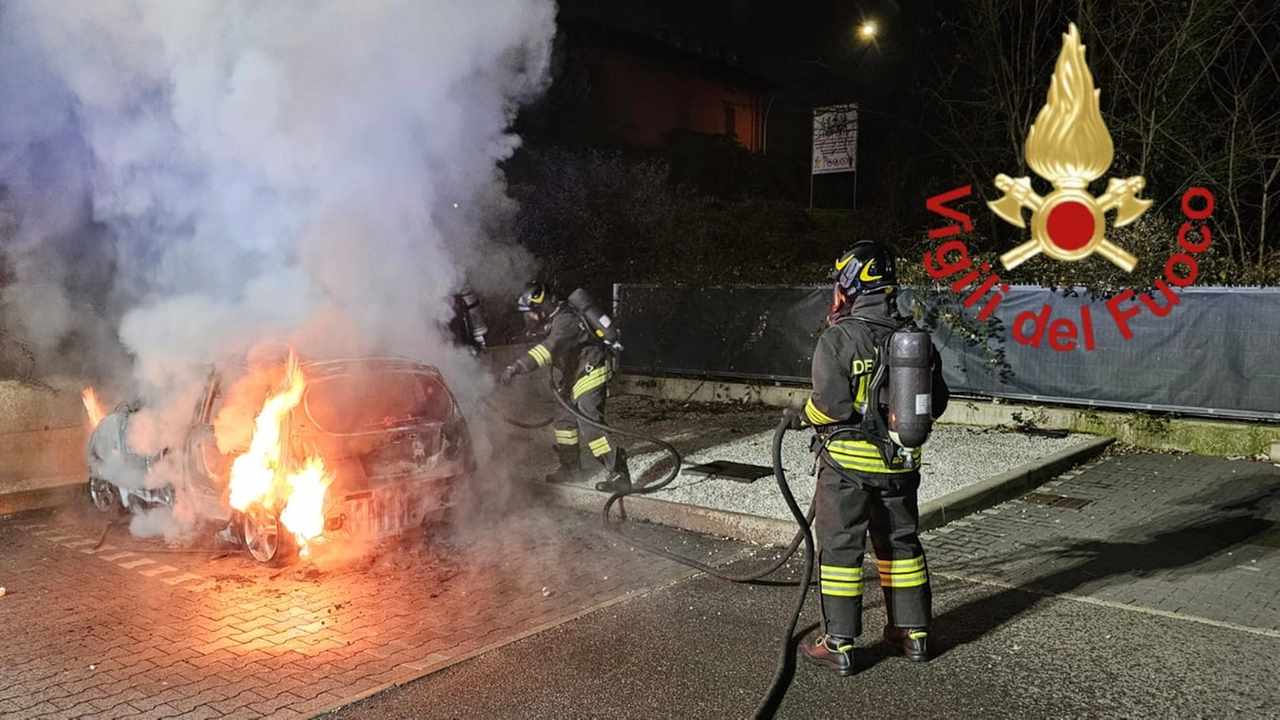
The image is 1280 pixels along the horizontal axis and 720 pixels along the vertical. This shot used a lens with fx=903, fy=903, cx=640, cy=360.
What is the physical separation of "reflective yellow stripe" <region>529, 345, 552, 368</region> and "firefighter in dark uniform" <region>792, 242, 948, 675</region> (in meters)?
3.53

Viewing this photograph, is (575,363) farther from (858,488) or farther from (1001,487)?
(858,488)

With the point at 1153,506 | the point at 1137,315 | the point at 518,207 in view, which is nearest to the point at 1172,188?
the point at 1137,315

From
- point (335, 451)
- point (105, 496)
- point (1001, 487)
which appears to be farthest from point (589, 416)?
point (105, 496)

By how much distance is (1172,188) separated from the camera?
11.5 m

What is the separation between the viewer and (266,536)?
5.87m

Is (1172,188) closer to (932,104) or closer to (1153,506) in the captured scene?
(932,104)

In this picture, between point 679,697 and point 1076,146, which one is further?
point 1076,146

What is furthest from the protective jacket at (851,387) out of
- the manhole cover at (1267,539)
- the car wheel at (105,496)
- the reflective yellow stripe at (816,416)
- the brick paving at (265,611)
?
the car wheel at (105,496)

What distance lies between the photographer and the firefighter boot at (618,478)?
7488mm

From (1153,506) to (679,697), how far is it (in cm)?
499

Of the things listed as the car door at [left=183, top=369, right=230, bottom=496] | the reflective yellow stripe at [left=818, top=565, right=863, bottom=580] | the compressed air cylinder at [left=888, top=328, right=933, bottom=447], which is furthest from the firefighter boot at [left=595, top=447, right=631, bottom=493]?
the compressed air cylinder at [left=888, top=328, right=933, bottom=447]

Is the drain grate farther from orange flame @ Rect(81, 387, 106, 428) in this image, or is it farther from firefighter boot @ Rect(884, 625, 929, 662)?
orange flame @ Rect(81, 387, 106, 428)

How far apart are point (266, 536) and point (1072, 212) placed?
17.9 ft

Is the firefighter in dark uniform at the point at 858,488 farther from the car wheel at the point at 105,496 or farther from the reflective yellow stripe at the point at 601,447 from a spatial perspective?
the car wheel at the point at 105,496
